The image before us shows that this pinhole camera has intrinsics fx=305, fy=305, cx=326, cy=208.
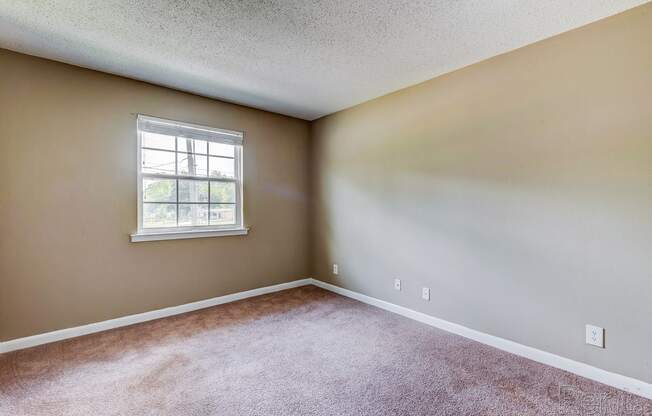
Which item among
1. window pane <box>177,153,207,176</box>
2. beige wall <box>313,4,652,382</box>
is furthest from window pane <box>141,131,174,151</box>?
beige wall <box>313,4,652,382</box>

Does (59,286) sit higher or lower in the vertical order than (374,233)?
lower

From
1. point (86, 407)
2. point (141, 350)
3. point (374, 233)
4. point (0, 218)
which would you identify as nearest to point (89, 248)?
point (0, 218)

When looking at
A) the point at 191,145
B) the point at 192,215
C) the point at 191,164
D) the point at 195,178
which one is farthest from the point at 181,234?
the point at 191,145

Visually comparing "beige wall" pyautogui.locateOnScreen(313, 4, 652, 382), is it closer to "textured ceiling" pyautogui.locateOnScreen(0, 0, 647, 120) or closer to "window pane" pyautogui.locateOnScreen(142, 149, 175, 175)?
"textured ceiling" pyautogui.locateOnScreen(0, 0, 647, 120)

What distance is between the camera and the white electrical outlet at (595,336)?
202cm

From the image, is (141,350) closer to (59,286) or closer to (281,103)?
(59,286)

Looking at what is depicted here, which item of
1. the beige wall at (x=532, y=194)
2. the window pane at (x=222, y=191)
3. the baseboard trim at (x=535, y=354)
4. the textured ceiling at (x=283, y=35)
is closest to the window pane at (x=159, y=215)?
the window pane at (x=222, y=191)

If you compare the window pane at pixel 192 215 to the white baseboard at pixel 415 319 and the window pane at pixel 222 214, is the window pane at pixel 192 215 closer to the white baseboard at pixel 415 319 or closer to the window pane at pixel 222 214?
the window pane at pixel 222 214

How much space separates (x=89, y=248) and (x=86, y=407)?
147 cm

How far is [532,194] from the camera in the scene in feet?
7.63

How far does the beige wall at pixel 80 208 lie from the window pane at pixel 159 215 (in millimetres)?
122

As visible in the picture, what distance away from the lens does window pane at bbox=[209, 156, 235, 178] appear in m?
3.53

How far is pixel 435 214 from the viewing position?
2939mm

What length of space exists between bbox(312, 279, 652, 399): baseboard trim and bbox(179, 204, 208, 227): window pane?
2188 millimetres
